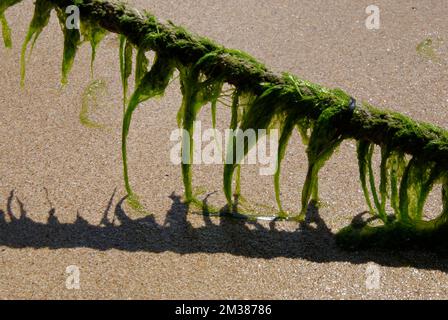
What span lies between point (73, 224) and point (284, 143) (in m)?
1.12

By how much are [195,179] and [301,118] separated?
2.97 ft

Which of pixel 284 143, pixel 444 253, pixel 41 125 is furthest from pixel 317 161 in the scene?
pixel 41 125

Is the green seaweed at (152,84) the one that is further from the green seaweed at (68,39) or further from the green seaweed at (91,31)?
the green seaweed at (68,39)

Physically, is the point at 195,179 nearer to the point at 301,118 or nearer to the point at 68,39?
the point at 301,118

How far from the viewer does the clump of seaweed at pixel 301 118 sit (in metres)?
3.22

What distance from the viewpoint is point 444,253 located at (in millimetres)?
3258

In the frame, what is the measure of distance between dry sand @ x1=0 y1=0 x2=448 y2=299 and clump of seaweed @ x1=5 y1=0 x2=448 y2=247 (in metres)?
0.25

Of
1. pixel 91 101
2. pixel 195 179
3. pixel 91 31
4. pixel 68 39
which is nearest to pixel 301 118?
pixel 195 179

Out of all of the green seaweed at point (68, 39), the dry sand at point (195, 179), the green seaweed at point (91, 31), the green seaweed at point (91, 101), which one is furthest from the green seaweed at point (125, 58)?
the green seaweed at point (91, 101)

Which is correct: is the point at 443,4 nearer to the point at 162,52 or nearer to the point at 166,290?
the point at 162,52

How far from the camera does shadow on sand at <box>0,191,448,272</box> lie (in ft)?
10.7

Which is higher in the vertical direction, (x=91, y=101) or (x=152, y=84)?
(x=152, y=84)

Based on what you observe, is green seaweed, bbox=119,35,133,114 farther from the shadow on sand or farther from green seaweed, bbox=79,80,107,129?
green seaweed, bbox=79,80,107,129

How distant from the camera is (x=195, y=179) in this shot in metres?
3.98
